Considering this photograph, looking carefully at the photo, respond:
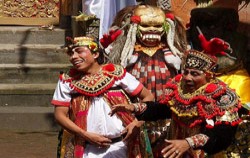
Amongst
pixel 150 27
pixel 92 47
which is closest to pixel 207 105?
pixel 92 47

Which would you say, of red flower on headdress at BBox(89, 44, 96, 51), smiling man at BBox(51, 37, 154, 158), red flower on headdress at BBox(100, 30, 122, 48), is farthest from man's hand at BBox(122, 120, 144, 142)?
red flower on headdress at BBox(100, 30, 122, 48)

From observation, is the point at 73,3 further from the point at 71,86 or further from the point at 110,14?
the point at 71,86

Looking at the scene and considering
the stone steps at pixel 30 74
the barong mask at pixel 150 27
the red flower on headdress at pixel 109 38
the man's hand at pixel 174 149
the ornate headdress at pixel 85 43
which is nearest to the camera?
the man's hand at pixel 174 149

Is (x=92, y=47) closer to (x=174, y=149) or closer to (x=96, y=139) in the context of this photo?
(x=96, y=139)

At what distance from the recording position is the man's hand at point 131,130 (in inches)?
236

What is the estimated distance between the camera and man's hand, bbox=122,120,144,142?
19.6ft

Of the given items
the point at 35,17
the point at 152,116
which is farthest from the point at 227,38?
the point at 35,17

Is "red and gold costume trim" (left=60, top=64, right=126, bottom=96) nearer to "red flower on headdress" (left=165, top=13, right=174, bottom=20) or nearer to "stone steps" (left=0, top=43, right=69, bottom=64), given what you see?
"red flower on headdress" (left=165, top=13, right=174, bottom=20)

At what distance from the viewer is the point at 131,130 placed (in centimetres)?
598

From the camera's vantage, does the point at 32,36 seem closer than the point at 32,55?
No

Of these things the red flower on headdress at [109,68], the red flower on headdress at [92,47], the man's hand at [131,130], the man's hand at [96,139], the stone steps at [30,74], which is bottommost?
the stone steps at [30,74]

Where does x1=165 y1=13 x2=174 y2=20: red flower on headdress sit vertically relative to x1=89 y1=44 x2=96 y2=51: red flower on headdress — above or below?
above

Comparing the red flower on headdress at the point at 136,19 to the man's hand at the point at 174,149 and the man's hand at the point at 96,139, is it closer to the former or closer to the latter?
the man's hand at the point at 96,139

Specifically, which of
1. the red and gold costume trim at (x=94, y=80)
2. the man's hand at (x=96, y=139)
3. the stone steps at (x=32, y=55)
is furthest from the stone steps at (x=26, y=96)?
the man's hand at (x=96, y=139)
